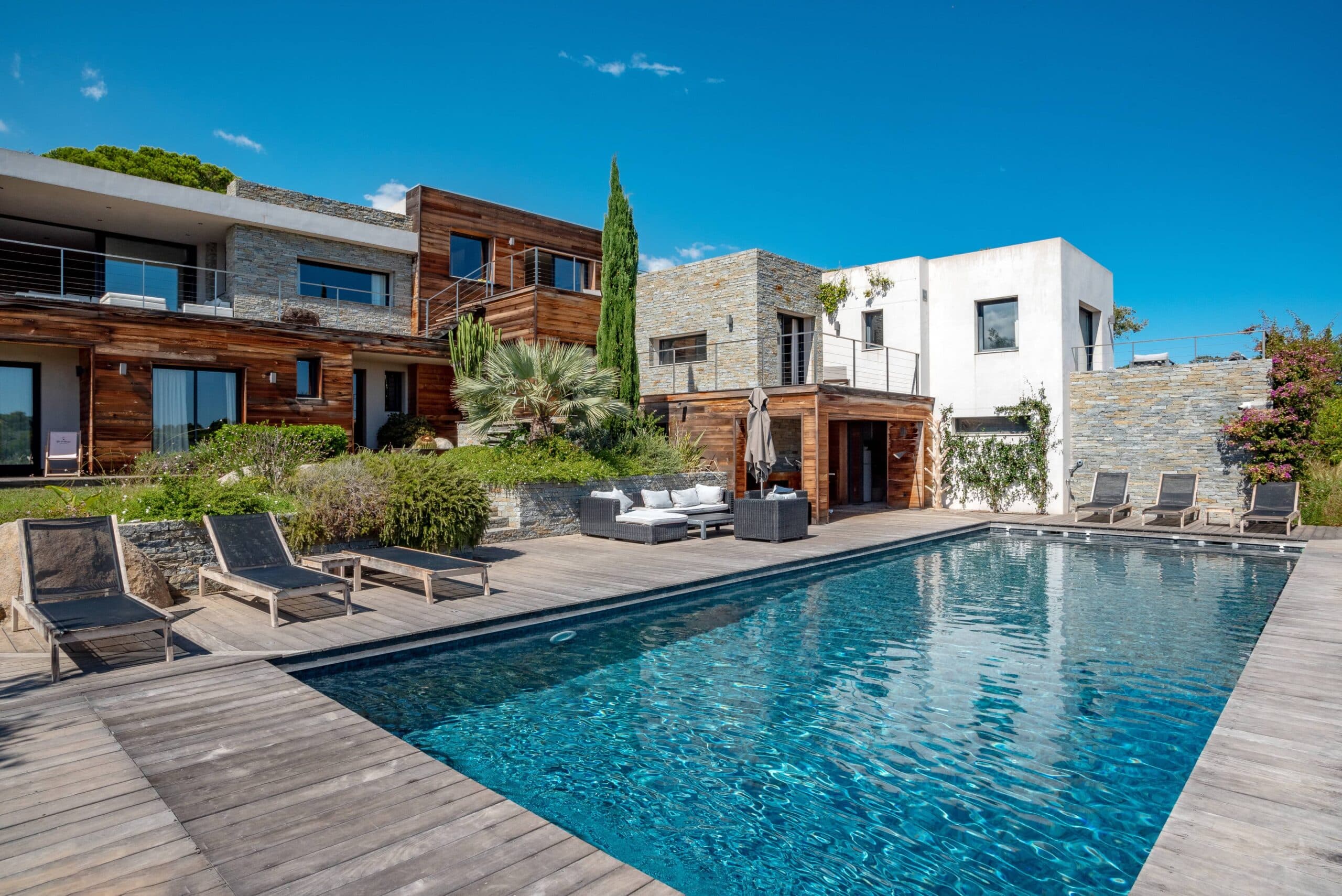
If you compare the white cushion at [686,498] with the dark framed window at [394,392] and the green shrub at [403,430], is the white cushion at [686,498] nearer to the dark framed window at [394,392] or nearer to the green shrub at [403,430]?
the green shrub at [403,430]

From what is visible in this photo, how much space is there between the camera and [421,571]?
7125 millimetres

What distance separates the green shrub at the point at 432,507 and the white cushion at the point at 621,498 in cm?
266

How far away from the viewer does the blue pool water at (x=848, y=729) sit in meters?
3.27

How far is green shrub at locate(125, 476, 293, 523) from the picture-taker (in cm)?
764

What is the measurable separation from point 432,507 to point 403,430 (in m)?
9.55

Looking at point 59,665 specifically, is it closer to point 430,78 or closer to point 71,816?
point 71,816

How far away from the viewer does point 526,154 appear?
20.2 metres

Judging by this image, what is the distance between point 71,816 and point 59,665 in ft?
8.69

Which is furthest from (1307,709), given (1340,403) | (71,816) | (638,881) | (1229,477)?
(1340,403)

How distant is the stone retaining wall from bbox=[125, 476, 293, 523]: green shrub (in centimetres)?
1633

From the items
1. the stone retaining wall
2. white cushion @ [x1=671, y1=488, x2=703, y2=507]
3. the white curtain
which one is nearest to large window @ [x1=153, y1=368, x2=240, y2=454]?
the white curtain

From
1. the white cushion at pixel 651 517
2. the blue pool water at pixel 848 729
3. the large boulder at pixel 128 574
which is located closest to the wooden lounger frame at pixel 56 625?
the large boulder at pixel 128 574

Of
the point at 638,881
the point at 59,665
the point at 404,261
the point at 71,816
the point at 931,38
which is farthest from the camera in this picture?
the point at 404,261

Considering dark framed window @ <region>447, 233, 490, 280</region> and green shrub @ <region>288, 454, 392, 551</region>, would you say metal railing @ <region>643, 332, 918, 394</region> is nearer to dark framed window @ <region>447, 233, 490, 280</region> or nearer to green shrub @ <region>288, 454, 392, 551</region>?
dark framed window @ <region>447, 233, 490, 280</region>
